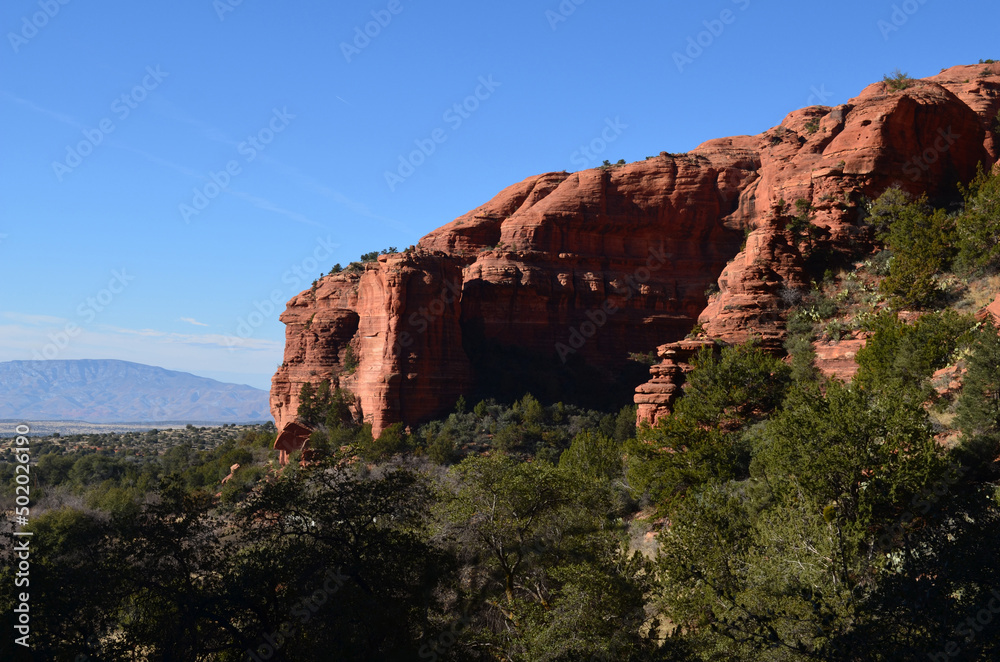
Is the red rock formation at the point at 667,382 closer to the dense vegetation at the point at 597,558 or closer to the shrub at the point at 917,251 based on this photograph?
the dense vegetation at the point at 597,558

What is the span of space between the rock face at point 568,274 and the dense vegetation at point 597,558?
89.9ft

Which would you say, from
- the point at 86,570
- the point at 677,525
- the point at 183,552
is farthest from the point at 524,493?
the point at 86,570

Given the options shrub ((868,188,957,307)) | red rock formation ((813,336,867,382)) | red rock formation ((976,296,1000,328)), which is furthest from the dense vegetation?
shrub ((868,188,957,307))

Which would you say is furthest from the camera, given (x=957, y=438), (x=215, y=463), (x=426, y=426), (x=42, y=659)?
(x=215, y=463)

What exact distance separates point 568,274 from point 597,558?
5118 cm

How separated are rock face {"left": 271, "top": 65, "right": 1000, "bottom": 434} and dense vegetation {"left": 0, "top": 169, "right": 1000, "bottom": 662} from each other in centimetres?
2742

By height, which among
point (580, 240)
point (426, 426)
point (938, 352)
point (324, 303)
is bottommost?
point (426, 426)

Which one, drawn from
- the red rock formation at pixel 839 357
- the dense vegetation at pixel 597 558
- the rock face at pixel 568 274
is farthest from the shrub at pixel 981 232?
the rock face at pixel 568 274

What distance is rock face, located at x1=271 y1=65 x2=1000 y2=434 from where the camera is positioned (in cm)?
5069

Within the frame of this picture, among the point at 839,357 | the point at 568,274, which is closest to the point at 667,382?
the point at 839,357

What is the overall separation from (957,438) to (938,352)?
4.66 meters

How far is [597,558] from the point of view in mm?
19172

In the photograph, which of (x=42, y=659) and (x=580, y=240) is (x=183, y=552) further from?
(x=580, y=240)

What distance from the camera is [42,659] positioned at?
1321 cm
